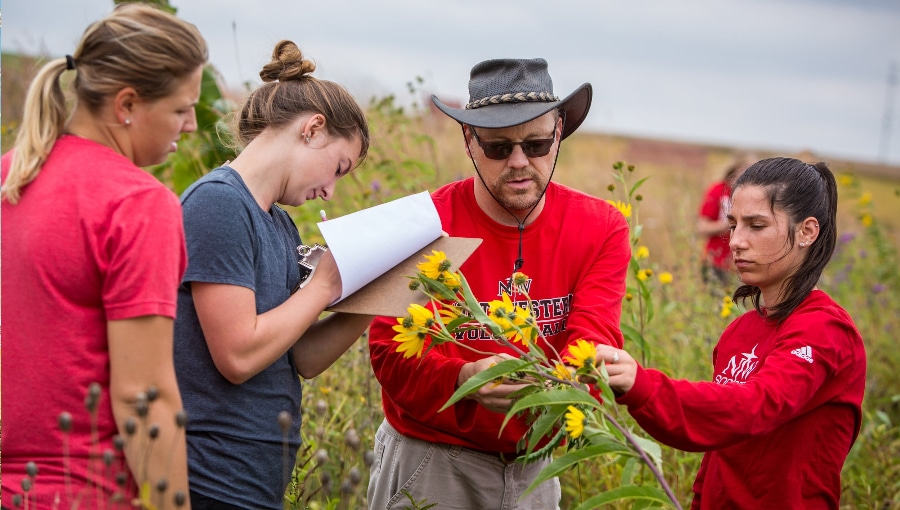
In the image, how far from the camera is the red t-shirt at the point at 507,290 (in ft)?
7.60

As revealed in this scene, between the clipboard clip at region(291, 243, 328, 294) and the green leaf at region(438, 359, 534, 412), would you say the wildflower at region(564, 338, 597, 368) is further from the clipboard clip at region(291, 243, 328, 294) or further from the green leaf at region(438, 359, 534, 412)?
the clipboard clip at region(291, 243, 328, 294)

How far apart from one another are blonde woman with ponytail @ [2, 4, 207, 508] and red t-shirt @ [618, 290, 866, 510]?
102 cm

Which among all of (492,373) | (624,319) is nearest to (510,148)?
(492,373)

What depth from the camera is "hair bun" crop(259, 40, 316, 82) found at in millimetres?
2051

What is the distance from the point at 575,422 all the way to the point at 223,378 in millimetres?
755

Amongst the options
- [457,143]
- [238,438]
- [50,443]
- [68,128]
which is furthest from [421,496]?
[457,143]

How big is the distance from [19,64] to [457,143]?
153 inches

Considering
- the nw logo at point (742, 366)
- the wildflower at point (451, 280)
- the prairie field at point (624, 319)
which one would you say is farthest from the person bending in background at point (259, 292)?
the nw logo at point (742, 366)

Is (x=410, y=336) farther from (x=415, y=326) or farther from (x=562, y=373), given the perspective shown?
(x=562, y=373)

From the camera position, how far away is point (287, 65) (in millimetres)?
2066

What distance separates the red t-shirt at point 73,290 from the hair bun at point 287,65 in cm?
62

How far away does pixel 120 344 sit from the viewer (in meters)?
1.47

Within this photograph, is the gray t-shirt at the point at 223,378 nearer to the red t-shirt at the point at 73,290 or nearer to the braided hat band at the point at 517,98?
the red t-shirt at the point at 73,290

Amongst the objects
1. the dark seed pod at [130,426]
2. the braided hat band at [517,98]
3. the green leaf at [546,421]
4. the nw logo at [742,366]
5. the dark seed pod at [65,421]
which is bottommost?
the nw logo at [742,366]
